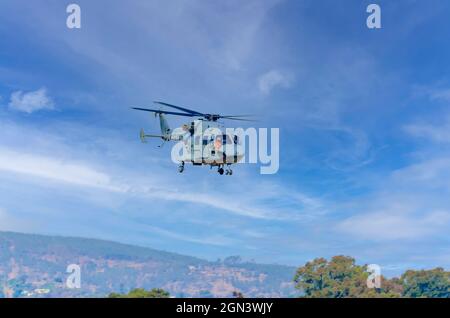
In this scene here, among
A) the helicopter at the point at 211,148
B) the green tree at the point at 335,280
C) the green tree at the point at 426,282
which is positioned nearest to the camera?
the helicopter at the point at 211,148

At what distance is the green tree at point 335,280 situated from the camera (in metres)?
103

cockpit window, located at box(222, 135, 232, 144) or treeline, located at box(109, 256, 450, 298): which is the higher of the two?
cockpit window, located at box(222, 135, 232, 144)

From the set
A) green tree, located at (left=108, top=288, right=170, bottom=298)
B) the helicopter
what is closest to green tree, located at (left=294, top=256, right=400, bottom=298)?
green tree, located at (left=108, top=288, right=170, bottom=298)

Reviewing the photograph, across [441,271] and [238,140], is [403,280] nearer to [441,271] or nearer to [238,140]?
[441,271]

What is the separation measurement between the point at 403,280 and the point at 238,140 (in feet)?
285

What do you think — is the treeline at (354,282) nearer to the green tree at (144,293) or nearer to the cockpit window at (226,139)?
the green tree at (144,293)

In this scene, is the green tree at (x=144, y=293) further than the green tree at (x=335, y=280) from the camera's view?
No

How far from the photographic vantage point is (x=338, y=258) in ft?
365

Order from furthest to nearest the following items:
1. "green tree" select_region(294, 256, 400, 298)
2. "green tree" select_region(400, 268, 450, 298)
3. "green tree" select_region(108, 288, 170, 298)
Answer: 1. "green tree" select_region(400, 268, 450, 298)
2. "green tree" select_region(294, 256, 400, 298)
3. "green tree" select_region(108, 288, 170, 298)

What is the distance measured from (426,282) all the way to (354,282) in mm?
18265

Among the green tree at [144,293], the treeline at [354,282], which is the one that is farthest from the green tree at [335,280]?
the green tree at [144,293]

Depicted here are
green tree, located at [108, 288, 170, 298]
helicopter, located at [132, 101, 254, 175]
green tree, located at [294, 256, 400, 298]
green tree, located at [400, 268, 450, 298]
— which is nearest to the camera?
helicopter, located at [132, 101, 254, 175]

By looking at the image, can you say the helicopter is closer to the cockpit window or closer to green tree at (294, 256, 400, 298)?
the cockpit window

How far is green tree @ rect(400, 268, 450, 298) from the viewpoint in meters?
109
